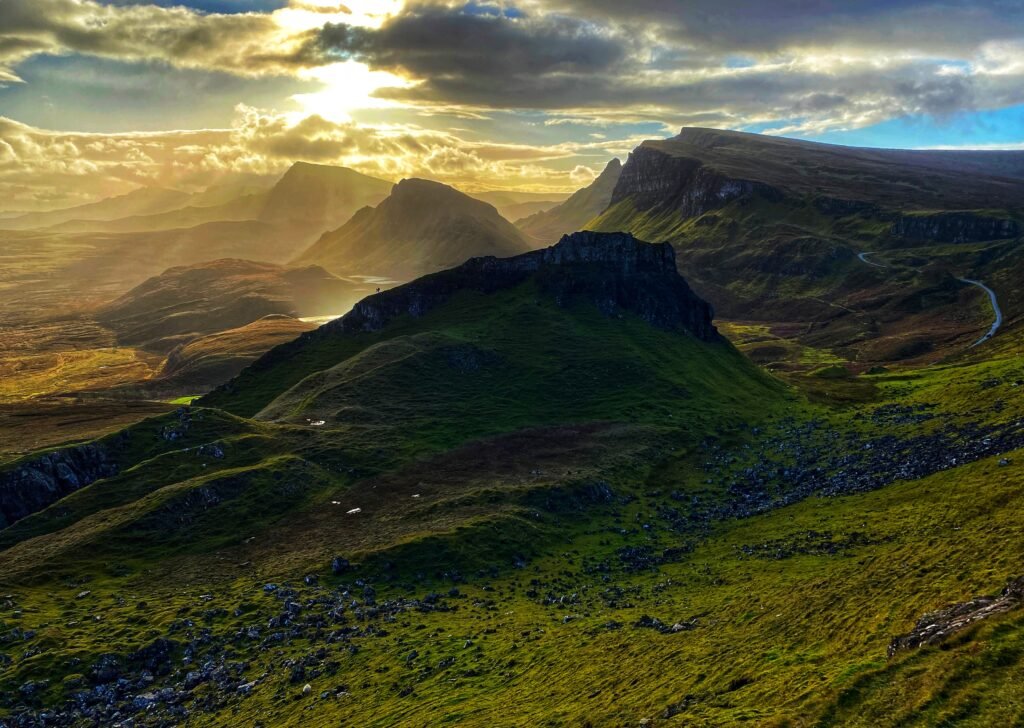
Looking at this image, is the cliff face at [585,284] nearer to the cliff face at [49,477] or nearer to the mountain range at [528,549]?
the mountain range at [528,549]

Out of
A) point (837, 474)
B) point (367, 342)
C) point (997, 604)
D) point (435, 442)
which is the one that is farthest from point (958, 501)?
point (367, 342)

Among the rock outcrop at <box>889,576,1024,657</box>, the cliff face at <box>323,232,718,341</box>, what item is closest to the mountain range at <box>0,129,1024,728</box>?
the rock outcrop at <box>889,576,1024,657</box>

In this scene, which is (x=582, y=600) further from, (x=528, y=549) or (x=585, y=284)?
(x=585, y=284)

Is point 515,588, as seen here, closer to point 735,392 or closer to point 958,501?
point 958,501

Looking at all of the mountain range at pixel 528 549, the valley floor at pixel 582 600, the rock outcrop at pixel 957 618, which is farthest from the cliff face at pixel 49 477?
the rock outcrop at pixel 957 618

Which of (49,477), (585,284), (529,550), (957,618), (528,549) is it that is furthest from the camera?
(585,284)

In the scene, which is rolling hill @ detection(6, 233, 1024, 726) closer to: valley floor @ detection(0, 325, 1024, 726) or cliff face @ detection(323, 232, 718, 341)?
valley floor @ detection(0, 325, 1024, 726)

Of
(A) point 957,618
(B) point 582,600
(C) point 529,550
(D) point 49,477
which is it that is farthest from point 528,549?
(D) point 49,477
